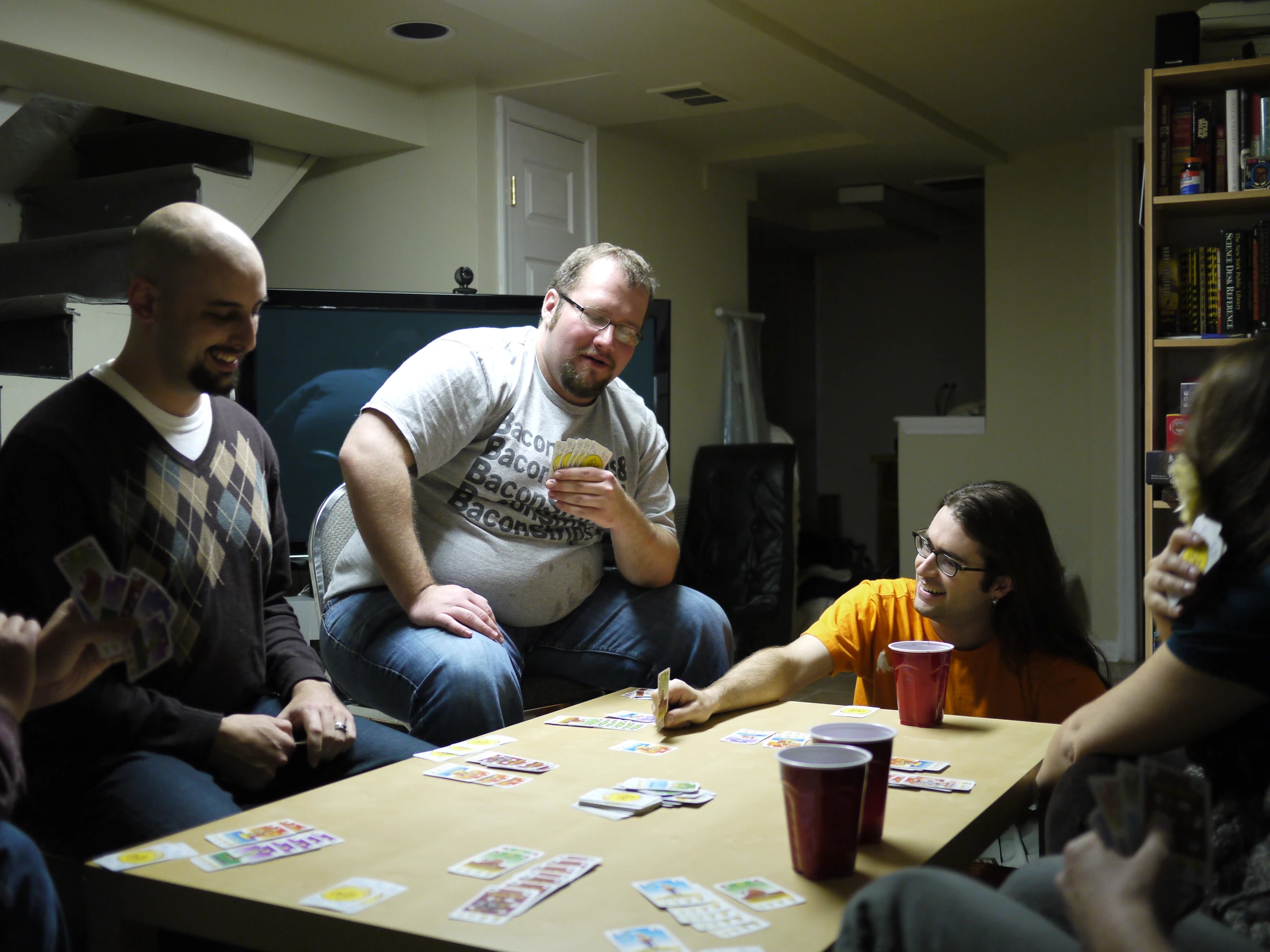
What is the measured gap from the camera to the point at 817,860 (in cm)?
97

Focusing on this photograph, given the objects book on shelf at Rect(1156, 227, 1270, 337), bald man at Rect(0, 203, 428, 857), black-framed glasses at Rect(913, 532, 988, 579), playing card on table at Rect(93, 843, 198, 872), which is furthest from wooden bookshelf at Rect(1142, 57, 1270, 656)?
playing card on table at Rect(93, 843, 198, 872)

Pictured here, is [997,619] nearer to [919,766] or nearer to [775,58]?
[919,766]

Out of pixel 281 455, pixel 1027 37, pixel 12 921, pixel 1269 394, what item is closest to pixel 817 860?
pixel 1269 394

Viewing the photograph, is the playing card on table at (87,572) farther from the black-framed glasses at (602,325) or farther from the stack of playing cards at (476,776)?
the black-framed glasses at (602,325)

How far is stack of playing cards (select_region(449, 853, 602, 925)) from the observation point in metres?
0.89

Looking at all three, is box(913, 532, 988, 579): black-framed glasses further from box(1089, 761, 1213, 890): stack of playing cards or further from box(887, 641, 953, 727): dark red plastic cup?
box(1089, 761, 1213, 890): stack of playing cards

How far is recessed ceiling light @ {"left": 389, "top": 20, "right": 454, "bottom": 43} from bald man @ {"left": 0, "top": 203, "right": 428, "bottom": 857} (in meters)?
2.17

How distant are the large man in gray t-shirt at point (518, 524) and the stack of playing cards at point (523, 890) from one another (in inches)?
32.5

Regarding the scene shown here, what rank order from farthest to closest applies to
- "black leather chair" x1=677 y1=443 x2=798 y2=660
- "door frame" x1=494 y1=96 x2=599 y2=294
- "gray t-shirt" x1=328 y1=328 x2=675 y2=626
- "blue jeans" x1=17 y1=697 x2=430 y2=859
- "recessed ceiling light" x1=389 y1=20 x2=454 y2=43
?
1. "black leather chair" x1=677 y1=443 x2=798 y2=660
2. "door frame" x1=494 y1=96 x2=599 y2=294
3. "recessed ceiling light" x1=389 y1=20 x2=454 y2=43
4. "gray t-shirt" x1=328 y1=328 x2=675 y2=626
5. "blue jeans" x1=17 y1=697 x2=430 y2=859

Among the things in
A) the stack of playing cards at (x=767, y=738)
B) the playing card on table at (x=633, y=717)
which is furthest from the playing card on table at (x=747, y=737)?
the playing card on table at (x=633, y=717)

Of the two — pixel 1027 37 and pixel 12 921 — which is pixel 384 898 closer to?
pixel 12 921

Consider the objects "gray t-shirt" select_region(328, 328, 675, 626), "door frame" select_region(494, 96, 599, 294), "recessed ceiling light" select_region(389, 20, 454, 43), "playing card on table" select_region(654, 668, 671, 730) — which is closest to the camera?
"playing card on table" select_region(654, 668, 671, 730)

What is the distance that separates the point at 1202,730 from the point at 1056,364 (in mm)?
4193

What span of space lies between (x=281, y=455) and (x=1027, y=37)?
2.46 m
